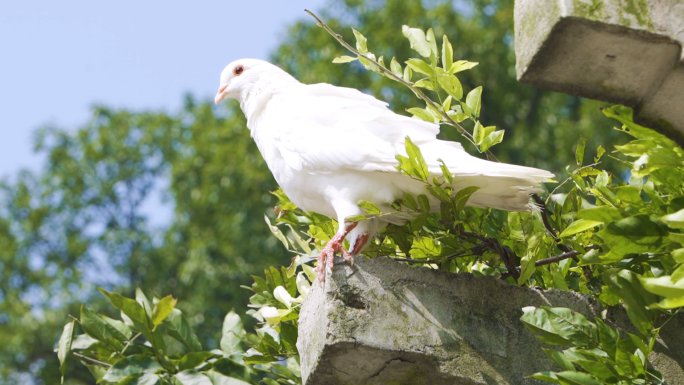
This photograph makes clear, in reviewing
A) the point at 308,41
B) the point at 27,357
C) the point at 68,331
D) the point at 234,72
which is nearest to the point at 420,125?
the point at 234,72

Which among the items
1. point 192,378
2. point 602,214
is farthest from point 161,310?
point 602,214

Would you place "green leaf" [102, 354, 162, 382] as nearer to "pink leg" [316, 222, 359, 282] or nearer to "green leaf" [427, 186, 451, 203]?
"pink leg" [316, 222, 359, 282]

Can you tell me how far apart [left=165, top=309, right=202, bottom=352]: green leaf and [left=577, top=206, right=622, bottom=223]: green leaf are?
1921 millimetres

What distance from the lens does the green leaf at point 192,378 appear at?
108 inches

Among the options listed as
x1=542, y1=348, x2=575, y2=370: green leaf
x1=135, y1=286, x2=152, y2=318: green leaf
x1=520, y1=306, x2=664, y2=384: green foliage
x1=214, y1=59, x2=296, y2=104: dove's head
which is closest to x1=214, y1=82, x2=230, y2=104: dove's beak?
x1=214, y1=59, x2=296, y2=104: dove's head

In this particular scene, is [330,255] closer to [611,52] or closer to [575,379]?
[575,379]

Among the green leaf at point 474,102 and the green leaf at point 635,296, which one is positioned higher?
the green leaf at point 474,102

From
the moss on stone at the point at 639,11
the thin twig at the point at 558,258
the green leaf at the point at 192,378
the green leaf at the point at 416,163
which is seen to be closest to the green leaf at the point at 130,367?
the green leaf at the point at 192,378

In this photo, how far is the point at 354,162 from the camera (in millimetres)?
2355

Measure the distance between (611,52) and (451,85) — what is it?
0.75 m

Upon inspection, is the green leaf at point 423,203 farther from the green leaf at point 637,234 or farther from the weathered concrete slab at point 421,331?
the green leaf at point 637,234

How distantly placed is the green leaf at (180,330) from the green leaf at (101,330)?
198mm

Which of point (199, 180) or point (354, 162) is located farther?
point (199, 180)

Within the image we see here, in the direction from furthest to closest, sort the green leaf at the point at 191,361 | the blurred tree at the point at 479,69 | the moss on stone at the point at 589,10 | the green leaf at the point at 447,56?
the blurred tree at the point at 479,69, the green leaf at the point at 191,361, the green leaf at the point at 447,56, the moss on stone at the point at 589,10
